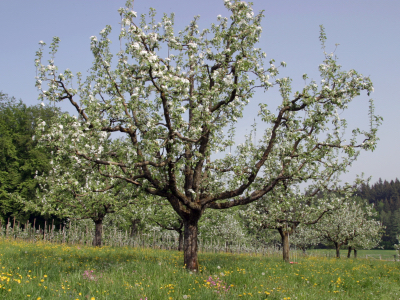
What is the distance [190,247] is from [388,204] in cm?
16459

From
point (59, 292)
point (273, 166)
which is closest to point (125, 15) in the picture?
point (59, 292)

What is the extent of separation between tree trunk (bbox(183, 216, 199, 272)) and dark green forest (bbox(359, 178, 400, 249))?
431 feet

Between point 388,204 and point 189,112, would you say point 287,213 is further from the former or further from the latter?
point 388,204

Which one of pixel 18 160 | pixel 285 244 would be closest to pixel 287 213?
pixel 285 244

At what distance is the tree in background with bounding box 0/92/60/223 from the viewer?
4684cm

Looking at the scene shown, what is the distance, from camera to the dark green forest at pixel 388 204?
121500 millimetres

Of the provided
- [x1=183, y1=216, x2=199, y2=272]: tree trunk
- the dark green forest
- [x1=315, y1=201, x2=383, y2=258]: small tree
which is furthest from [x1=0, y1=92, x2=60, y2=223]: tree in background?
the dark green forest

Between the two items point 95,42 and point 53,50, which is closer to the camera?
point 53,50

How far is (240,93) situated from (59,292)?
9729mm

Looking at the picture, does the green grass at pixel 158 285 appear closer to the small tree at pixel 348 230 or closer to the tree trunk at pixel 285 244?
the tree trunk at pixel 285 244

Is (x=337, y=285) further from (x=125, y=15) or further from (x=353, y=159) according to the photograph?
(x=125, y=15)

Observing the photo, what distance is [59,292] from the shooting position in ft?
A: 26.0

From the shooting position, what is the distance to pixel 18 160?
49.8 meters

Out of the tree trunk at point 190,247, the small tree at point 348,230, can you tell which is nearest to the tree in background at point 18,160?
the tree trunk at point 190,247
